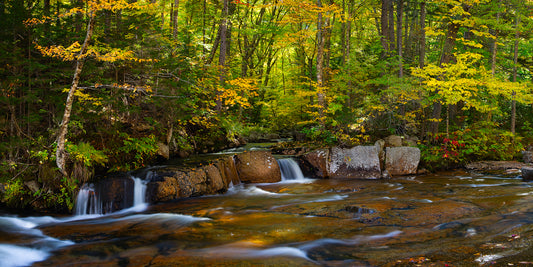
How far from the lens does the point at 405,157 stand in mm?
11828

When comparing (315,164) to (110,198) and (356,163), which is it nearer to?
(356,163)

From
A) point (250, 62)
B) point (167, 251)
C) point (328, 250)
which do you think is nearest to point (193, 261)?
point (167, 251)

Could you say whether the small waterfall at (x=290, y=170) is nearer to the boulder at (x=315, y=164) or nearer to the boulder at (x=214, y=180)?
the boulder at (x=315, y=164)

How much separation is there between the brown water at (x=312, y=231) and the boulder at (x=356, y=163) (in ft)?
7.82

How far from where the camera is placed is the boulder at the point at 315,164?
38.3ft

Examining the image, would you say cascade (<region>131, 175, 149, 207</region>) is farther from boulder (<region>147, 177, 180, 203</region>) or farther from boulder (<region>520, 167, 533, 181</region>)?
boulder (<region>520, 167, 533, 181</region>)

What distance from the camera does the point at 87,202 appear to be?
7.40 meters

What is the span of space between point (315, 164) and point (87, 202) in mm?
7294

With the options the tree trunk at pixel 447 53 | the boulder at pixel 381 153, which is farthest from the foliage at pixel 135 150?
the tree trunk at pixel 447 53

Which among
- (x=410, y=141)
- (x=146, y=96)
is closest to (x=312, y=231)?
(x=146, y=96)

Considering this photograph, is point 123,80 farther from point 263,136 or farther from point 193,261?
point 263,136

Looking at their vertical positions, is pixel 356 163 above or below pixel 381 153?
below

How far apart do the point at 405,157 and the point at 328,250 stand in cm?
816

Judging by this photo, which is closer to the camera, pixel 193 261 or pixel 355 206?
pixel 193 261
